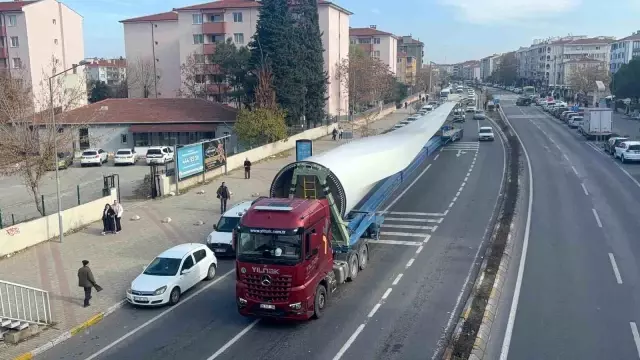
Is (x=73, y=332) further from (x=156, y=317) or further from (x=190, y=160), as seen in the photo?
(x=190, y=160)

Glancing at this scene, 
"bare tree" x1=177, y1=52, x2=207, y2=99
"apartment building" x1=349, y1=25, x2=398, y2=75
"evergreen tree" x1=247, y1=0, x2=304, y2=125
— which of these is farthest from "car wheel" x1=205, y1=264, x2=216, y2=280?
"apartment building" x1=349, y1=25, x2=398, y2=75

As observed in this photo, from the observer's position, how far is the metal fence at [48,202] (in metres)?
25.9

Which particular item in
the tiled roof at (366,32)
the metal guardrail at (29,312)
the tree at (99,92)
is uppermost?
the tiled roof at (366,32)

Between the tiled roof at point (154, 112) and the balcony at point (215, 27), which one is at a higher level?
the balcony at point (215, 27)

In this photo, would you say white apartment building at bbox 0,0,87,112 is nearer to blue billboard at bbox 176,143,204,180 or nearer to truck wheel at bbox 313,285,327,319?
blue billboard at bbox 176,143,204,180

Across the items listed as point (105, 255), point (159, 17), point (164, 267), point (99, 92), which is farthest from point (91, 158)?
point (99, 92)

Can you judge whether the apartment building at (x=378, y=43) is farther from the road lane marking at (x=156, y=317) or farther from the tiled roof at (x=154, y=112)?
the road lane marking at (x=156, y=317)

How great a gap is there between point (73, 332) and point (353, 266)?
7.46 metres

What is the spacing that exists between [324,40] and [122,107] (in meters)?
28.6

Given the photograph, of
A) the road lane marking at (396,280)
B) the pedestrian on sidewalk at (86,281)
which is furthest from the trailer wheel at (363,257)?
the pedestrian on sidewalk at (86,281)

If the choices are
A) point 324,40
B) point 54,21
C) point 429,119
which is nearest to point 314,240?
point 429,119

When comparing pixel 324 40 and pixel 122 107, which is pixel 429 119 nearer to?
pixel 122 107

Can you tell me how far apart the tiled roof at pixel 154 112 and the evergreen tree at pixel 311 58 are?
30.5 feet

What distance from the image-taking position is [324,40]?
72.3 m
